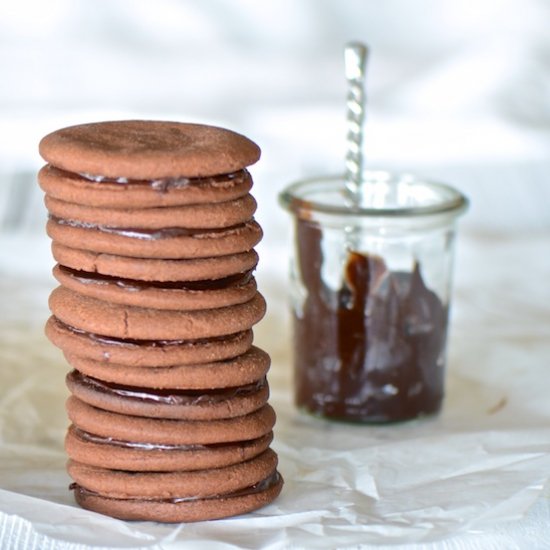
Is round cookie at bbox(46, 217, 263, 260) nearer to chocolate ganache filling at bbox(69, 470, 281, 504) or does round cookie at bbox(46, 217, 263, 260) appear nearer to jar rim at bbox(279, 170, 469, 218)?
chocolate ganache filling at bbox(69, 470, 281, 504)

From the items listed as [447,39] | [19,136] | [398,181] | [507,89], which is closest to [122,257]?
[398,181]

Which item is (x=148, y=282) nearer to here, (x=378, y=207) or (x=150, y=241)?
(x=150, y=241)

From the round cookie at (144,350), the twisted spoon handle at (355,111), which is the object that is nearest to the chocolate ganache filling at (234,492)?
the round cookie at (144,350)

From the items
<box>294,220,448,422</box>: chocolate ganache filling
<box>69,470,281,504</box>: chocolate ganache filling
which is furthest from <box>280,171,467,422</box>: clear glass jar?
<box>69,470,281,504</box>: chocolate ganache filling

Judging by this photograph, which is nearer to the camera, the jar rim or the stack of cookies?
the stack of cookies

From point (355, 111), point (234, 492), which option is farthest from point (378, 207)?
point (234, 492)

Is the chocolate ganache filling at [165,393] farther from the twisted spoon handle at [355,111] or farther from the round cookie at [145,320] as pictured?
the twisted spoon handle at [355,111]

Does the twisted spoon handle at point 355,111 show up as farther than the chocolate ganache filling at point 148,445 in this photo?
Yes
